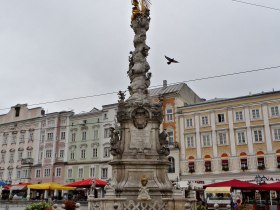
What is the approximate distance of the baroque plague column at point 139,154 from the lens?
14906 mm

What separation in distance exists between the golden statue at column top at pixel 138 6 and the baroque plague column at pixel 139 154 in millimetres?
2141

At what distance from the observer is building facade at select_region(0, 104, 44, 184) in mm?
55809

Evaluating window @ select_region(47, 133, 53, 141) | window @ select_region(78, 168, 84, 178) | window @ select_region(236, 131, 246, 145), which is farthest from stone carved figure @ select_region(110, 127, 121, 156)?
window @ select_region(47, 133, 53, 141)

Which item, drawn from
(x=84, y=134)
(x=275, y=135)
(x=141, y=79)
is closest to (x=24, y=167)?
(x=84, y=134)

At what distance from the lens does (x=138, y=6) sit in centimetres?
1984

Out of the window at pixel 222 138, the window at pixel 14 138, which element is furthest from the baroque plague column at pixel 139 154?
the window at pixel 14 138

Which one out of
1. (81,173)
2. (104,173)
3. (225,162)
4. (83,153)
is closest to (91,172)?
(81,173)

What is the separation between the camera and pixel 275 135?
129 feet

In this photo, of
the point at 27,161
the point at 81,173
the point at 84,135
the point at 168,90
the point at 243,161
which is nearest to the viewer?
the point at 243,161

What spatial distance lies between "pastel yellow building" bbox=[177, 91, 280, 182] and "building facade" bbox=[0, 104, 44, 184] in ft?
84.9

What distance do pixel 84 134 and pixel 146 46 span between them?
36.3 meters

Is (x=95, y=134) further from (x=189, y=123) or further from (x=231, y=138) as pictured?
(x=231, y=138)

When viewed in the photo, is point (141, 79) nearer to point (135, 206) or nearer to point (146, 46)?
point (146, 46)

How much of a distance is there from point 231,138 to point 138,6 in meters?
26.5
